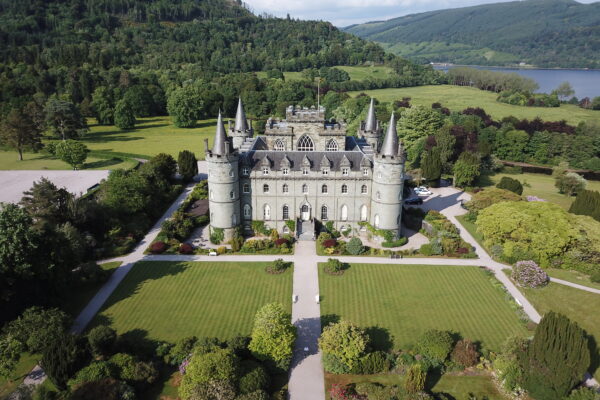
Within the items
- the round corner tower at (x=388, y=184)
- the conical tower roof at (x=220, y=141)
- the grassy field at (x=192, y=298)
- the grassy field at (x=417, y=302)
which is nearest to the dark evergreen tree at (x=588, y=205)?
the grassy field at (x=417, y=302)

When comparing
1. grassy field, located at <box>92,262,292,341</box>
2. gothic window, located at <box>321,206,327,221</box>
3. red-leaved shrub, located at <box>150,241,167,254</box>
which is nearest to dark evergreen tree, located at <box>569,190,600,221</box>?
gothic window, located at <box>321,206,327,221</box>

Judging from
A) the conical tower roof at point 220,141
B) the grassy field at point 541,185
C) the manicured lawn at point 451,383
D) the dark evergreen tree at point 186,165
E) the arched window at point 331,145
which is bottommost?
the manicured lawn at point 451,383

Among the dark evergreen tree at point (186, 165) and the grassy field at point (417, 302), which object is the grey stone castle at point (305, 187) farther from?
the dark evergreen tree at point (186, 165)

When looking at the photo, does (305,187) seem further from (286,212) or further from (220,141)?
(220,141)

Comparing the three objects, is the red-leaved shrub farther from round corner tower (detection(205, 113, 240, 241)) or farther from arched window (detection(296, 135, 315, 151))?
arched window (detection(296, 135, 315, 151))

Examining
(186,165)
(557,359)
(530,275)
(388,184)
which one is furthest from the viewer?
(186,165)

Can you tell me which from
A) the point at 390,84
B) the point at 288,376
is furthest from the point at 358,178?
the point at 390,84

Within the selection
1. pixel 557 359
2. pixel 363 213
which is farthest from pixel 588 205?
pixel 557 359
